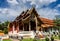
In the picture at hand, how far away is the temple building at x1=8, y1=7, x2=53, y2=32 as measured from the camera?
712 centimetres

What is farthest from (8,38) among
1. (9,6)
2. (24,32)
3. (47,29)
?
(47,29)

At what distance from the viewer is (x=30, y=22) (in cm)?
729

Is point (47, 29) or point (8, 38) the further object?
point (47, 29)

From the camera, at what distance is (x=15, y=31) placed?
730 centimetres

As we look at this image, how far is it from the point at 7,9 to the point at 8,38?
988mm

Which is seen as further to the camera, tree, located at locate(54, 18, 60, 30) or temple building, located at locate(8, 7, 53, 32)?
tree, located at locate(54, 18, 60, 30)

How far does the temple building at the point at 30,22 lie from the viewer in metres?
7.12

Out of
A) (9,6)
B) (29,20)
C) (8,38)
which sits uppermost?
(9,6)

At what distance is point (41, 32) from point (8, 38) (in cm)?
123

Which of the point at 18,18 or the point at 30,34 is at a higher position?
the point at 18,18

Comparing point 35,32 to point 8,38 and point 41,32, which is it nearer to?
point 41,32

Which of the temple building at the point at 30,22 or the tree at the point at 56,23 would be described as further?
the tree at the point at 56,23

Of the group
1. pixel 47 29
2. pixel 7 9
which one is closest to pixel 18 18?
pixel 7 9

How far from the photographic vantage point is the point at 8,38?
263 inches
